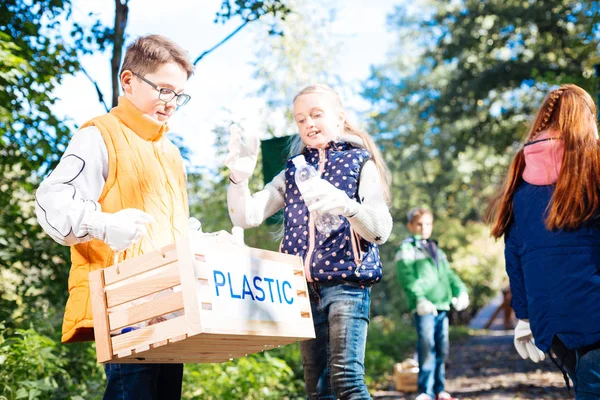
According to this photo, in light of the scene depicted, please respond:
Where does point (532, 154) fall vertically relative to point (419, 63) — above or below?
below

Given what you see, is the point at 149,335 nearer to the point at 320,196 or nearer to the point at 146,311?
the point at 146,311

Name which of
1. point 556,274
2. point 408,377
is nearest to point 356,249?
point 556,274

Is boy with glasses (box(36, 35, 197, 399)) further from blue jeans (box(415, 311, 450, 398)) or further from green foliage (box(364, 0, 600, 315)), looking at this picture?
green foliage (box(364, 0, 600, 315))

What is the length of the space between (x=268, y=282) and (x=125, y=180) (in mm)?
695

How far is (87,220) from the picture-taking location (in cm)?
282

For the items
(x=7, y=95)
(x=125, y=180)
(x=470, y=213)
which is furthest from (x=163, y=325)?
(x=470, y=213)

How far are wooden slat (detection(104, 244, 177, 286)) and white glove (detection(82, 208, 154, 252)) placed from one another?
70 millimetres

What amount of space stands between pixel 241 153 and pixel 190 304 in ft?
3.39

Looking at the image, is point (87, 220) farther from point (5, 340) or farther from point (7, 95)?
point (7, 95)

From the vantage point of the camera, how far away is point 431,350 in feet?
23.6

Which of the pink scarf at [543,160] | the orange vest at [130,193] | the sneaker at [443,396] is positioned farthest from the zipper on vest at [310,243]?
the sneaker at [443,396]

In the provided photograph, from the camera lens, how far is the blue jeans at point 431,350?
23.5ft

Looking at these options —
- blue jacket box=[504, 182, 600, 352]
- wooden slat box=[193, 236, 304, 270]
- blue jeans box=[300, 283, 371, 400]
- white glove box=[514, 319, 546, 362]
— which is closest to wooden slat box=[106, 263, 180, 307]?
wooden slat box=[193, 236, 304, 270]

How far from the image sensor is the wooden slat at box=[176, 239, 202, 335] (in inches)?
103
